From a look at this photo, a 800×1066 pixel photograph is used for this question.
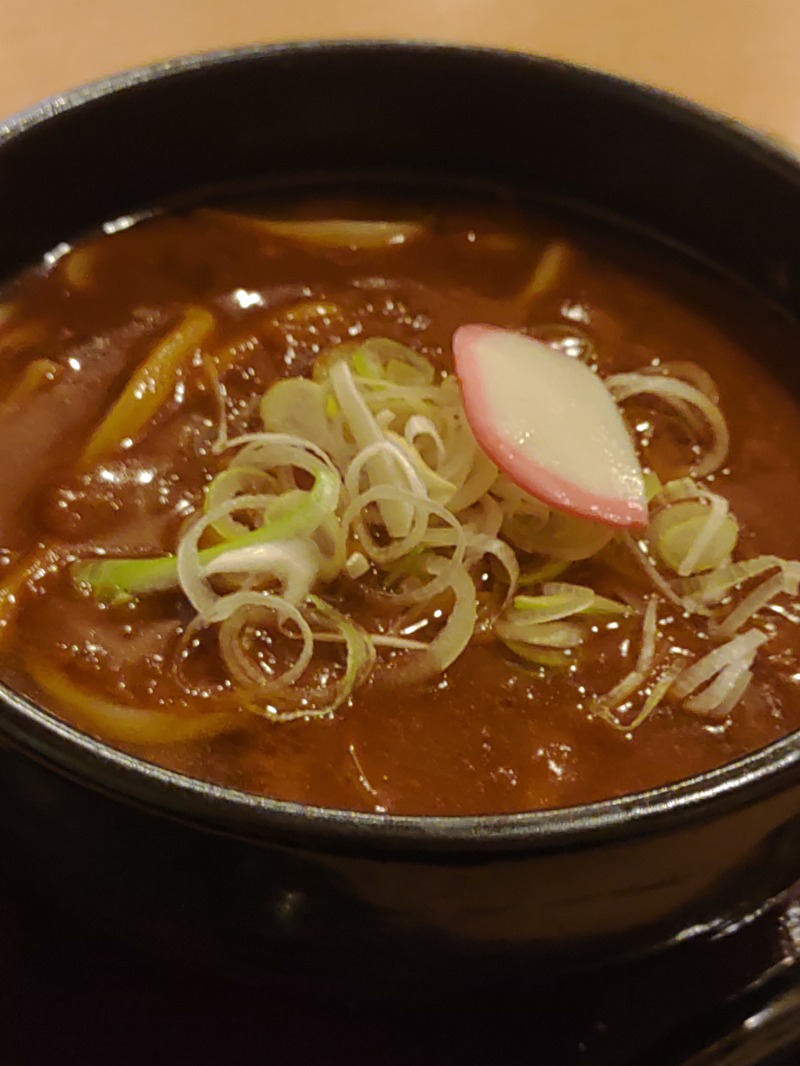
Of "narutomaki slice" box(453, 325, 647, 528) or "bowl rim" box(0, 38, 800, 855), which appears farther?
"narutomaki slice" box(453, 325, 647, 528)

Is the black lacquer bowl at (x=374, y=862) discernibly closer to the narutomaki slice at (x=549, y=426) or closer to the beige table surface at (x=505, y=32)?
the narutomaki slice at (x=549, y=426)

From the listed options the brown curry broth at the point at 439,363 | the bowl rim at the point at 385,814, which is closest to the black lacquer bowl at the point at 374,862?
the bowl rim at the point at 385,814

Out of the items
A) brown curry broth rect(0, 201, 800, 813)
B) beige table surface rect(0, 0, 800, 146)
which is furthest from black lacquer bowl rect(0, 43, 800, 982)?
beige table surface rect(0, 0, 800, 146)

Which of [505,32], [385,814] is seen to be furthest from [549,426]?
[505,32]

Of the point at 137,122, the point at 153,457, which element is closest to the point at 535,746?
the point at 153,457

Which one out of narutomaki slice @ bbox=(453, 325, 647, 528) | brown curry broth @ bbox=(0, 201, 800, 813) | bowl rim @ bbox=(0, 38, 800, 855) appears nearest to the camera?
bowl rim @ bbox=(0, 38, 800, 855)

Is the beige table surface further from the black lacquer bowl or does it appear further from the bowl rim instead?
the bowl rim
